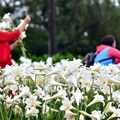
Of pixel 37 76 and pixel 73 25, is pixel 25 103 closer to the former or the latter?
pixel 37 76

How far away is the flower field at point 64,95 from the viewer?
3.08 metres

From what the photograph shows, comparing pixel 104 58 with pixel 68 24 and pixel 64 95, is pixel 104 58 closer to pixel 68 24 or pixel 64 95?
pixel 64 95

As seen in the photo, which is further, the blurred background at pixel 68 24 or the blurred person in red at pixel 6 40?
the blurred background at pixel 68 24

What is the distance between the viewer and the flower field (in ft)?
10.1

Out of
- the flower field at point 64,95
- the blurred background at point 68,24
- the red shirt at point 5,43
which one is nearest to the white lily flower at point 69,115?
the flower field at point 64,95

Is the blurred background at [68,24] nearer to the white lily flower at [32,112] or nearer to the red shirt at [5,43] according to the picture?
the red shirt at [5,43]

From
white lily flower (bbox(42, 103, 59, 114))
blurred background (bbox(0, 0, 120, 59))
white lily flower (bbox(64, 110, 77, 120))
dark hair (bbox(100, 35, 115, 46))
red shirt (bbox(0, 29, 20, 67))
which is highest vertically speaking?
blurred background (bbox(0, 0, 120, 59))

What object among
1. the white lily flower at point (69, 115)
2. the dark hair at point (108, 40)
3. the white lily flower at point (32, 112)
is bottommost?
the white lily flower at point (69, 115)

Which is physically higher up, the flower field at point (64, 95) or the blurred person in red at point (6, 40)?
the blurred person in red at point (6, 40)

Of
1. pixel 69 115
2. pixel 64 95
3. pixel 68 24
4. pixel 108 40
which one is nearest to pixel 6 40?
pixel 108 40

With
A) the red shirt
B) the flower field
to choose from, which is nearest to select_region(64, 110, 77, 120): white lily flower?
the flower field

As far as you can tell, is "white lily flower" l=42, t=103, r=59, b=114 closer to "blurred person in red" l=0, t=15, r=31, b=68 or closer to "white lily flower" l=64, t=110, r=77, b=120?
"white lily flower" l=64, t=110, r=77, b=120

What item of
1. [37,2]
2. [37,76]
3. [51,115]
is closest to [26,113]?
[51,115]

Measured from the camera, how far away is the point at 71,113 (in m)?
2.99
